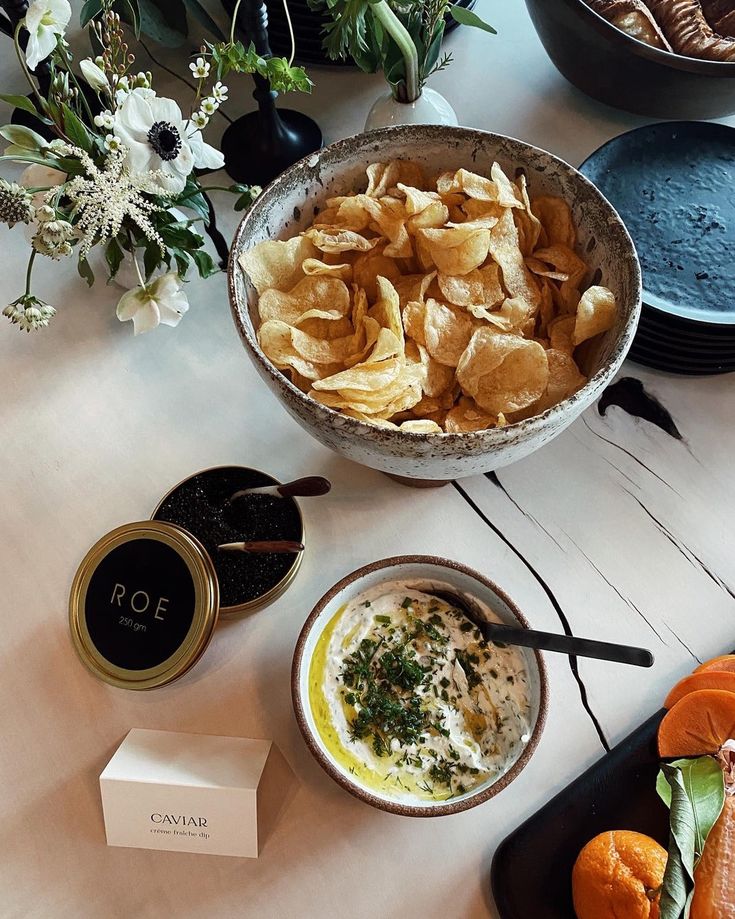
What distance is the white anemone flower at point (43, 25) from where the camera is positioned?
2.47 ft

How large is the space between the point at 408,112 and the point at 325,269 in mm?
376

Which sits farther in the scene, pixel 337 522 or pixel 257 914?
pixel 337 522

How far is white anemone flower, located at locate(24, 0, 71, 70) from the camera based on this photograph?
0.75 meters

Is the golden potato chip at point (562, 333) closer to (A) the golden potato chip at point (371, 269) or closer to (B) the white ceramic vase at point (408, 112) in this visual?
(A) the golden potato chip at point (371, 269)

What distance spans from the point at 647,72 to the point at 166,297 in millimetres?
668

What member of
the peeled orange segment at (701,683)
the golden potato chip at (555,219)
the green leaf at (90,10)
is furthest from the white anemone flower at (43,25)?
the peeled orange segment at (701,683)

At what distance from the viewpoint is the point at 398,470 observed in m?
0.75

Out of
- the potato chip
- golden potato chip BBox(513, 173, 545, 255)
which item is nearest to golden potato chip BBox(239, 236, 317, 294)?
the potato chip

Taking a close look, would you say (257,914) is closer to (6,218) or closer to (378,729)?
(378,729)

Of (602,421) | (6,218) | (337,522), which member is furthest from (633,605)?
(6,218)

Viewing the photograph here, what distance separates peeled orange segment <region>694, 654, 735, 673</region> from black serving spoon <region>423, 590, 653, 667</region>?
10 centimetres

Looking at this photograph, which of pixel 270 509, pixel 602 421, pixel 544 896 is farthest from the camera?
pixel 602 421

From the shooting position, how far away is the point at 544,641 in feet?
2.41

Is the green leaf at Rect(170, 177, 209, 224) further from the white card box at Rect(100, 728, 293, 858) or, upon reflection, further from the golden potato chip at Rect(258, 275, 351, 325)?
the white card box at Rect(100, 728, 293, 858)
